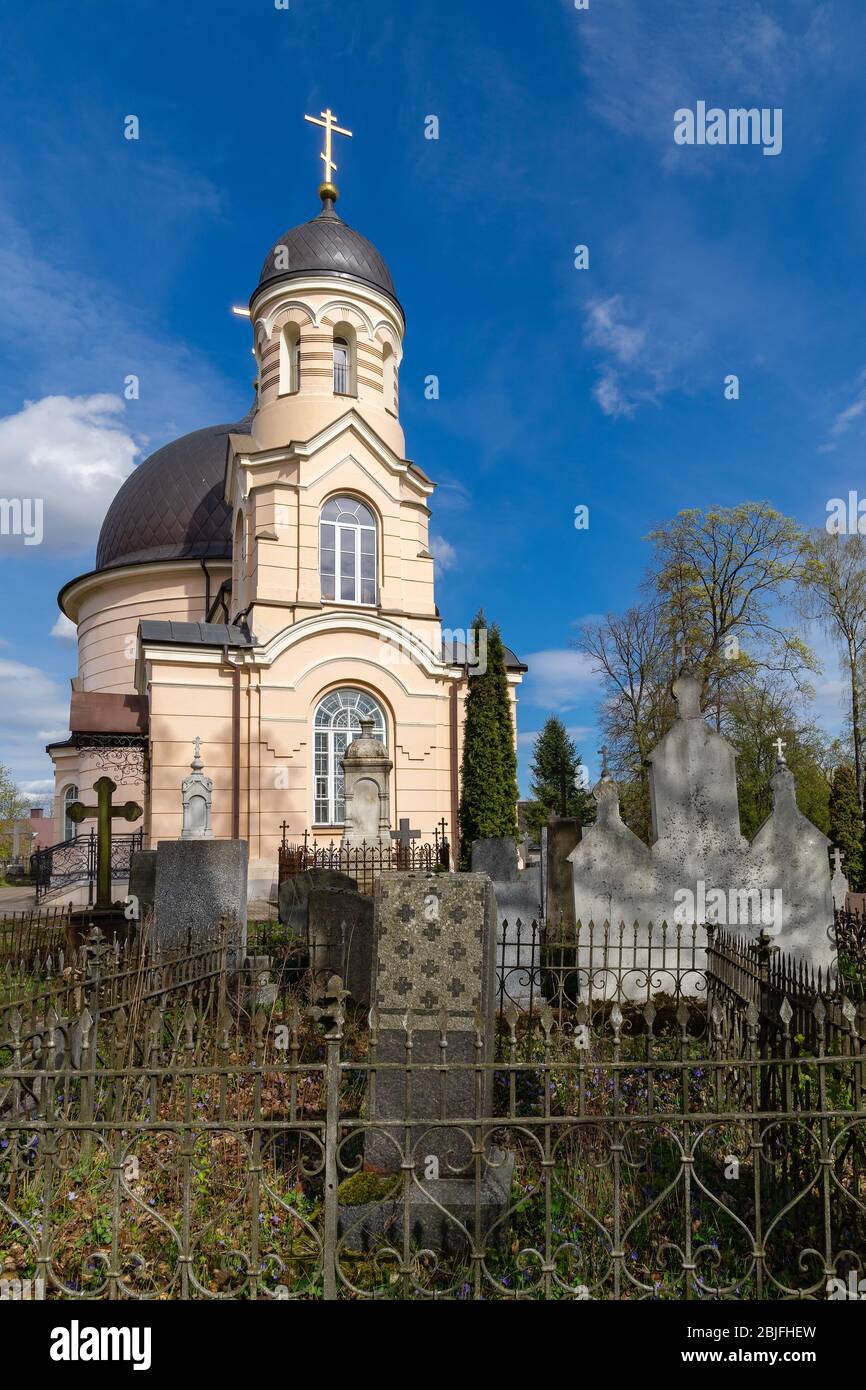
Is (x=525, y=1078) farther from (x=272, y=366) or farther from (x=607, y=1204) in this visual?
(x=272, y=366)

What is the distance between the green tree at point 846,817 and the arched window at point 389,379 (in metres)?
13.8

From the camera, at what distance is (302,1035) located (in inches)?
245

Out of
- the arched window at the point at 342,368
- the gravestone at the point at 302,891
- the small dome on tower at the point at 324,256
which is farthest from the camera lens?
the arched window at the point at 342,368

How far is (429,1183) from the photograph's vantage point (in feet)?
11.6

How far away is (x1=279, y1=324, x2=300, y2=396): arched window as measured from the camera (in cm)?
1992

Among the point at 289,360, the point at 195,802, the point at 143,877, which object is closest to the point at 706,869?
the point at 143,877

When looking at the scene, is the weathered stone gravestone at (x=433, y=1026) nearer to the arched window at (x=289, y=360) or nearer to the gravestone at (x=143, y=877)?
the gravestone at (x=143, y=877)

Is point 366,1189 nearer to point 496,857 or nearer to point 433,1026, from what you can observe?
point 433,1026

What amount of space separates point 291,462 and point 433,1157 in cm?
1677

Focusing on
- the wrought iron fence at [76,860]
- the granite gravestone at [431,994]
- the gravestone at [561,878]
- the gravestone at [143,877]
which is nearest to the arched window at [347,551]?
the wrought iron fence at [76,860]

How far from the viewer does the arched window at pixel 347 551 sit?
18750 millimetres

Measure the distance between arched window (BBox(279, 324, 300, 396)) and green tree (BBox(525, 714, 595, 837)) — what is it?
15.5m

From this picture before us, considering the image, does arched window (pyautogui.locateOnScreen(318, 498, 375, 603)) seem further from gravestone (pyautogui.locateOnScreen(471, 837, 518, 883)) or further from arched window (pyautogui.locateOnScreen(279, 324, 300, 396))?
gravestone (pyautogui.locateOnScreen(471, 837, 518, 883))

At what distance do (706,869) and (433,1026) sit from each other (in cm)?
431
